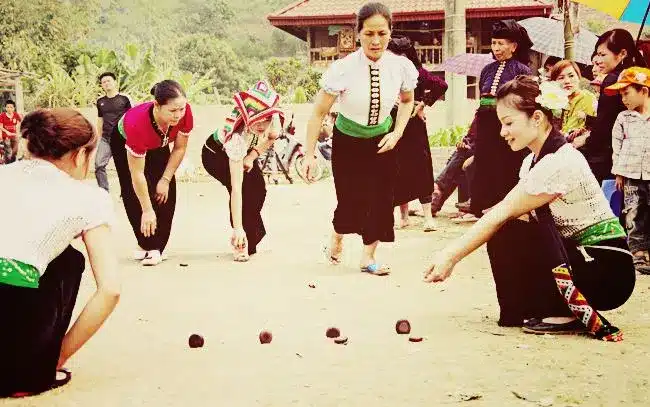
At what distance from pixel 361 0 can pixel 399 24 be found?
6.25ft

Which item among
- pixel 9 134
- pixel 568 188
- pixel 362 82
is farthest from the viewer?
pixel 9 134

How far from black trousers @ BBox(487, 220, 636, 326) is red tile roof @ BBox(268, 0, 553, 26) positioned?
24447 mm

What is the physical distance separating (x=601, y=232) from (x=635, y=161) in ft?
8.78

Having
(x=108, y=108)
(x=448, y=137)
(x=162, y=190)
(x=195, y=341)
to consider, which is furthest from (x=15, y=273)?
(x=448, y=137)

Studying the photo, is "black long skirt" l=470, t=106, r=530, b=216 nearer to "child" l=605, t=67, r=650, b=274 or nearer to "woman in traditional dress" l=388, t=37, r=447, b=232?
"child" l=605, t=67, r=650, b=274

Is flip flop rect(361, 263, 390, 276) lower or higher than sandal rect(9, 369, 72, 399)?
lower

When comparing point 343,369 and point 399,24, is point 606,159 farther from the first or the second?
point 399,24

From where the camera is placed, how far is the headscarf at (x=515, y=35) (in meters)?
8.16

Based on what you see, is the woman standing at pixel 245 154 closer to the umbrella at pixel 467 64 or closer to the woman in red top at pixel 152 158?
the woman in red top at pixel 152 158

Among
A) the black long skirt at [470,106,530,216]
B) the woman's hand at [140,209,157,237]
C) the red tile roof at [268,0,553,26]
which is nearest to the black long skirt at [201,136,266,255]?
the woman's hand at [140,209,157,237]

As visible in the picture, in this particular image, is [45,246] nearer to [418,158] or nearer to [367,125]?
[367,125]

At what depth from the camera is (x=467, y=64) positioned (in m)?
14.4

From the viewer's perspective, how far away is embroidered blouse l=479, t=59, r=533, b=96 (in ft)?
26.6

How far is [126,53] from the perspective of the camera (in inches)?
1085
